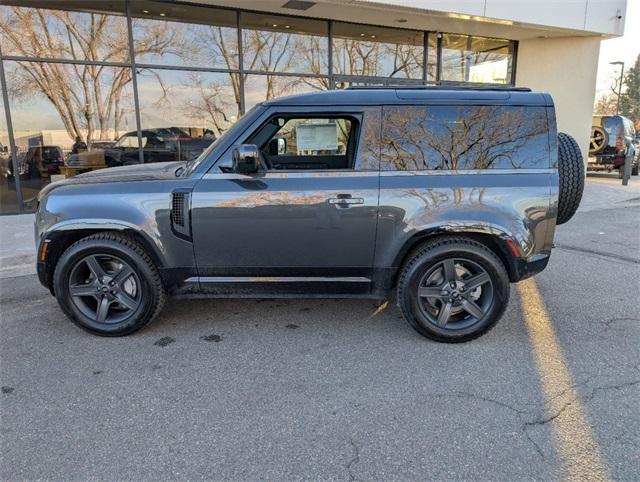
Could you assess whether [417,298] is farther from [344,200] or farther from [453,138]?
[453,138]

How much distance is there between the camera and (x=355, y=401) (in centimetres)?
277

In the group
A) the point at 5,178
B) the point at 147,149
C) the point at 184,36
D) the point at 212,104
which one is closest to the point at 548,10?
the point at 212,104

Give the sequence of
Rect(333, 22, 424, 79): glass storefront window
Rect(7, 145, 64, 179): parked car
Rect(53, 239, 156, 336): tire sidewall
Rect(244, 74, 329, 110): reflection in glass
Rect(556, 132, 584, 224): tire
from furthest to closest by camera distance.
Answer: Rect(333, 22, 424, 79): glass storefront window, Rect(244, 74, 329, 110): reflection in glass, Rect(7, 145, 64, 179): parked car, Rect(556, 132, 584, 224): tire, Rect(53, 239, 156, 336): tire sidewall

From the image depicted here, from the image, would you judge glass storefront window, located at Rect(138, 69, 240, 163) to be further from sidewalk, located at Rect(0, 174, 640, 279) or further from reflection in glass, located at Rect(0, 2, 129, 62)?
sidewalk, located at Rect(0, 174, 640, 279)

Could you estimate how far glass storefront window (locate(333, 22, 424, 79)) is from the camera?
1088 centimetres

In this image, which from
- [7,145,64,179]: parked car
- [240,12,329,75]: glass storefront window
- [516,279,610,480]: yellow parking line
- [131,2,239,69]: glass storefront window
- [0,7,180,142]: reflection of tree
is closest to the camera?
[516,279,610,480]: yellow parking line

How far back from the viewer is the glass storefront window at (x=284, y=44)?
985cm

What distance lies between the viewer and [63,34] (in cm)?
840

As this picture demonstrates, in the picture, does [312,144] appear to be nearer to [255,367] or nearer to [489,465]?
[255,367]

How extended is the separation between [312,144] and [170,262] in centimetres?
150

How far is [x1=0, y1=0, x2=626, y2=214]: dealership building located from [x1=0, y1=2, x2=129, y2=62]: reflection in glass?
0.7 inches

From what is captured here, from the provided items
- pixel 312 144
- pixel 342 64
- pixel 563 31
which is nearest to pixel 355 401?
pixel 312 144

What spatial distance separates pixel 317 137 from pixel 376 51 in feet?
28.8

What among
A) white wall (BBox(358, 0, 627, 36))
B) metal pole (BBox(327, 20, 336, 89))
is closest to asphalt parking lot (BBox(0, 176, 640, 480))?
white wall (BBox(358, 0, 627, 36))
